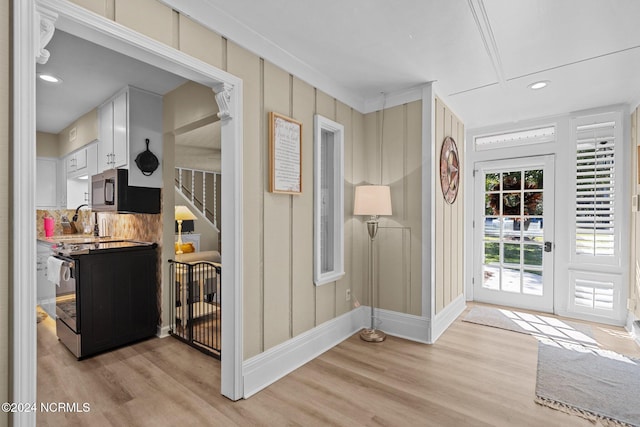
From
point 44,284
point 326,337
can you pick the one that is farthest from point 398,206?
point 44,284

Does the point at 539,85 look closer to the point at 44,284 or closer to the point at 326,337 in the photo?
the point at 326,337

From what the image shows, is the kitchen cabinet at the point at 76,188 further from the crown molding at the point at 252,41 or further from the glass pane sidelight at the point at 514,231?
the glass pane sidelight at the point at 514,231

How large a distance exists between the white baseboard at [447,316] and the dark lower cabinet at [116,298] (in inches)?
114

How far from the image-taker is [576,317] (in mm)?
3922

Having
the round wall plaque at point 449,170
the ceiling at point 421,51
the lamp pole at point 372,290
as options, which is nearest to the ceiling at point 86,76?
the ceiling at point 421,51

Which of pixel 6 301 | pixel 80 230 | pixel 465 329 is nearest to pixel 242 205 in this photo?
pixel 6 301

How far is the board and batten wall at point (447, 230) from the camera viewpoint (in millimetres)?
3363

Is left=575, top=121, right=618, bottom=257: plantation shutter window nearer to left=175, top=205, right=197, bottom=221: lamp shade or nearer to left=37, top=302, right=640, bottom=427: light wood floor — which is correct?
left=37, top=302, right=640, bottom=427: light wood floor

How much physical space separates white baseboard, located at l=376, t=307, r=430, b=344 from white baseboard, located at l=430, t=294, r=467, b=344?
0.32 ft

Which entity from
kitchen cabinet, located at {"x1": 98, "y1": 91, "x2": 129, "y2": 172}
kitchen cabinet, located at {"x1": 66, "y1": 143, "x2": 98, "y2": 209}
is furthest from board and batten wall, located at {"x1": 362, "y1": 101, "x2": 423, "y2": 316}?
kitchen cabinet, located at {"x1": 66, "y1": 143, "x2": 98, "y2": 209}

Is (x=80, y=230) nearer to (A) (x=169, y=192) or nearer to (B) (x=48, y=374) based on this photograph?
(A) (x=169, y=192)

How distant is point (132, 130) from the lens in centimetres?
316

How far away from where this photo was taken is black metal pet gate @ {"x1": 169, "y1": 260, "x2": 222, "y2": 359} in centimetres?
312

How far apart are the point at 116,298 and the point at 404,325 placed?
2.85 m
